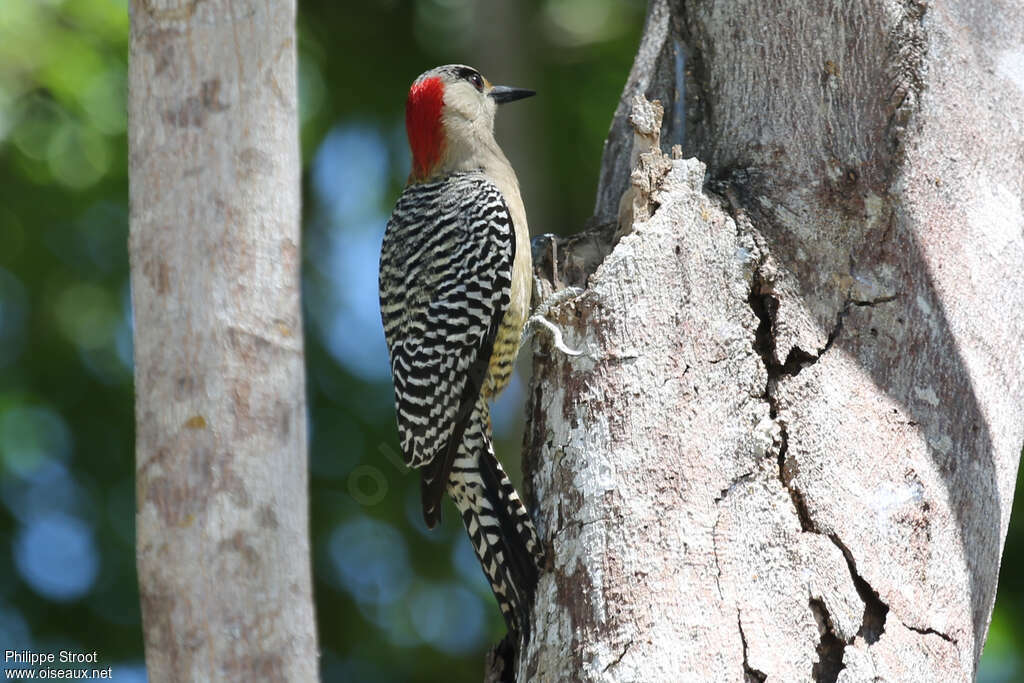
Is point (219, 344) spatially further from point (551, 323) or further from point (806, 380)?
point (806, 380)

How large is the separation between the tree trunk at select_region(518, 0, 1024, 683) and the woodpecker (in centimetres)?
48

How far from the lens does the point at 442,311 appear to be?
427cm

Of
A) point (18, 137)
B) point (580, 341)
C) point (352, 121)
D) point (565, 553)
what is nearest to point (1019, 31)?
point (580, 341)

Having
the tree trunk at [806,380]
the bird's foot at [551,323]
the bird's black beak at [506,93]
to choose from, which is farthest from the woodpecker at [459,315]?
the tree trunk at [806,380]

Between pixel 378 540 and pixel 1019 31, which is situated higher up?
pixel 1019 31

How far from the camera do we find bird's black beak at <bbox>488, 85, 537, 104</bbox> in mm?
5207

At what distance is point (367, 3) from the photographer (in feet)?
21.3

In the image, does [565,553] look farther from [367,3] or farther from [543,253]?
[367,3]

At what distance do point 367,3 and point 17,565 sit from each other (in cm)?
378

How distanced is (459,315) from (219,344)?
7.22 feet

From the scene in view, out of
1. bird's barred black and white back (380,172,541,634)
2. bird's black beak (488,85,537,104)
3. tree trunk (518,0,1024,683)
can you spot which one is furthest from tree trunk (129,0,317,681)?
bird's black beak (488,85,537,104)

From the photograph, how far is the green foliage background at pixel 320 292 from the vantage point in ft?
18.7

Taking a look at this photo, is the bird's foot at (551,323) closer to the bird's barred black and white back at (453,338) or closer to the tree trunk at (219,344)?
the bird's barred black and white back at (453,338)

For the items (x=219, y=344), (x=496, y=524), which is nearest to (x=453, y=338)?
(x=496, y=524)
